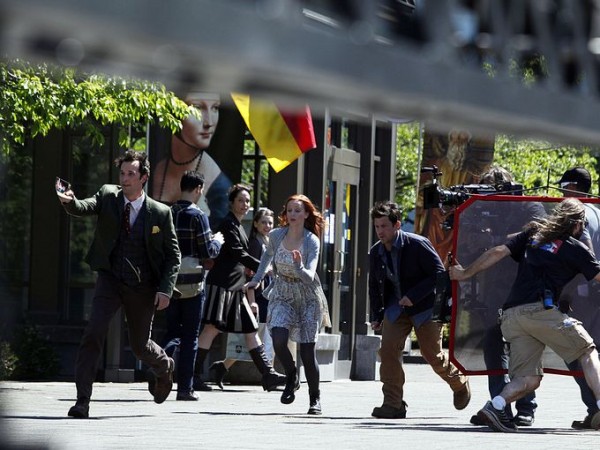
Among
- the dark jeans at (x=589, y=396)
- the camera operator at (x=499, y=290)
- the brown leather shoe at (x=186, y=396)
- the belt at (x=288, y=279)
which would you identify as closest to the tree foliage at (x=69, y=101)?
the belt at (x=288, y=279)

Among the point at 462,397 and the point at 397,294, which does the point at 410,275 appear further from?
the point at 462,397

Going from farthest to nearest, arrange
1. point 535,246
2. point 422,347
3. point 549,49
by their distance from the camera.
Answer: point 422,347, point 535,246, point 549,49

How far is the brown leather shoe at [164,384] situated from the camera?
38.3ft

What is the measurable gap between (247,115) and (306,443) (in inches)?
235

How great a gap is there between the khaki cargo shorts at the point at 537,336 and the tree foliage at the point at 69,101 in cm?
345

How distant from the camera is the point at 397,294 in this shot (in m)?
12.2

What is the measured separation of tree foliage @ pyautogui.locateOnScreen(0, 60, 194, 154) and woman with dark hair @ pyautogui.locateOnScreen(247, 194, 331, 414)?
1.52 metres

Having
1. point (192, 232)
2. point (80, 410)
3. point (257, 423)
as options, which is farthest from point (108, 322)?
point (192, 232)

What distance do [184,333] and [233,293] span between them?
161cm

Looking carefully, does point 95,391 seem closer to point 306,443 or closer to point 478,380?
point 306,443

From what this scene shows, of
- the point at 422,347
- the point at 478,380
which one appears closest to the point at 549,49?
the point at 422,347

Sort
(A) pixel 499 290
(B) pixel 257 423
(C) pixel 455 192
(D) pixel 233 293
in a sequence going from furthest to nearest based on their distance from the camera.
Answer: (D) pixel 233 293 → (C) pixel 455 192 → (A) pixel 499 290 → (B) pixel 257 423

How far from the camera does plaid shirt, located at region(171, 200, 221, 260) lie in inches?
516

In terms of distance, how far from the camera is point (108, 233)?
437 inches
